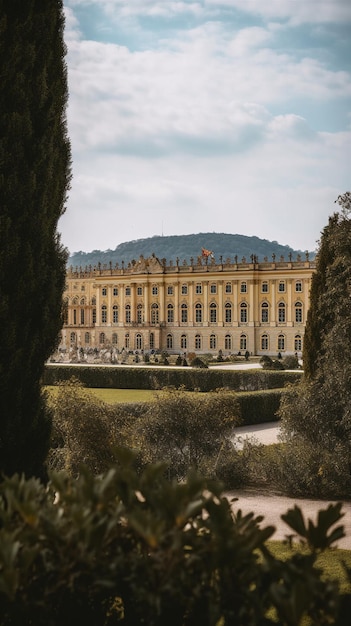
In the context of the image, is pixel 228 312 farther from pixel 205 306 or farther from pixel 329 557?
pixel 329 557

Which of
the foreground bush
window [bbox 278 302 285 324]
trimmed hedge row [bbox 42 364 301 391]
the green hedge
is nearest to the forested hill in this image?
window [bbox 278 302 285 324]

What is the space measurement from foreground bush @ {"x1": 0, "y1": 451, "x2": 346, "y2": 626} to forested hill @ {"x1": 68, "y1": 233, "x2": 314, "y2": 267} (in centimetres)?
14886

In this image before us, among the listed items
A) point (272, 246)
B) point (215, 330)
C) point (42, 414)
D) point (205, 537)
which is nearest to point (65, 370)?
point (42, 414)

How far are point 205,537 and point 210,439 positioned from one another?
8907 millimetres

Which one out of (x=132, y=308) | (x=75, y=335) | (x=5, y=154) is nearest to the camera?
(x=5, y=154)

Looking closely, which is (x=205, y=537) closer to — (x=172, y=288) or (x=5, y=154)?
(x=5, y=154)

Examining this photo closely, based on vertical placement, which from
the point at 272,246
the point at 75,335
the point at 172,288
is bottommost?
the point at 75,335

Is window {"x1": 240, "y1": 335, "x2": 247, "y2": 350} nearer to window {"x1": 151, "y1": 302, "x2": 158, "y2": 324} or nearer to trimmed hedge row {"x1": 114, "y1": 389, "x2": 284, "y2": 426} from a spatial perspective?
window {"x1": 151, "y1": 302, "x2": 158, "y2": 324}

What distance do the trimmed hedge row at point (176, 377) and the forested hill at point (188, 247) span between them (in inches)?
4923

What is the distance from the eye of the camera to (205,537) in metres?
2.47

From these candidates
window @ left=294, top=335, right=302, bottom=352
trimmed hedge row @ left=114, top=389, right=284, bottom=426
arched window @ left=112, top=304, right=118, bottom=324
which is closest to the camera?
trimmed hedge row @ left=114, top=389, right=284, bottom=426

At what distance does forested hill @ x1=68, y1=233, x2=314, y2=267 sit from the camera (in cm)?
15305

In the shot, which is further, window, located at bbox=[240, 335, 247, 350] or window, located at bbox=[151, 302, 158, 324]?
window, located at bbox=[151, 302, 158, 324]

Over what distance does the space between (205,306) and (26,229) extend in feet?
183
